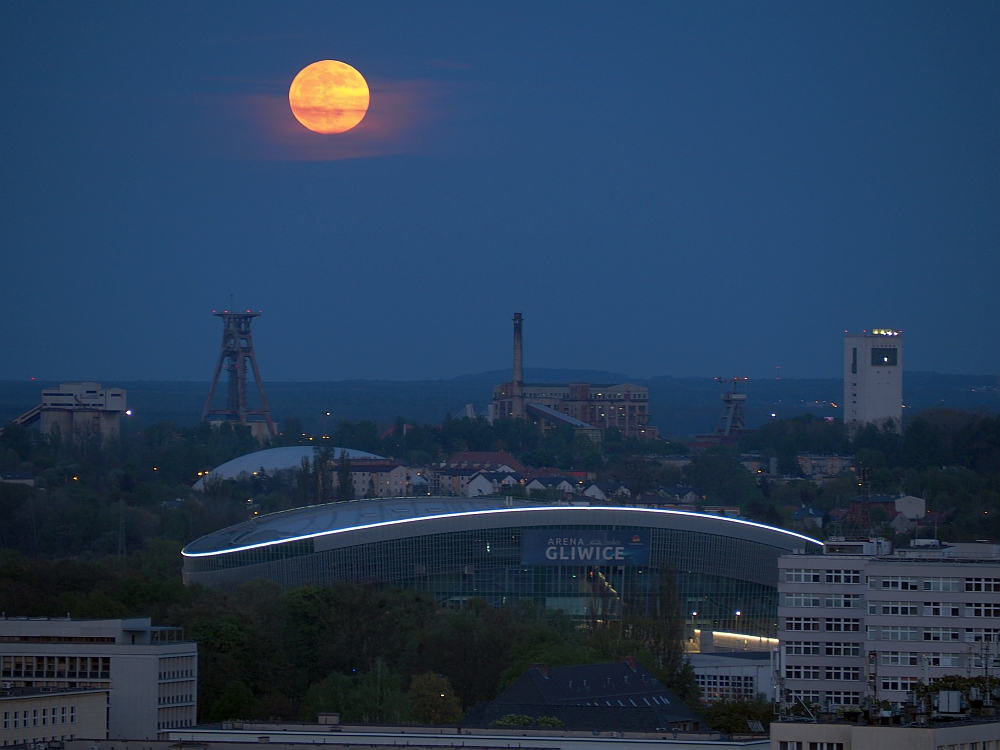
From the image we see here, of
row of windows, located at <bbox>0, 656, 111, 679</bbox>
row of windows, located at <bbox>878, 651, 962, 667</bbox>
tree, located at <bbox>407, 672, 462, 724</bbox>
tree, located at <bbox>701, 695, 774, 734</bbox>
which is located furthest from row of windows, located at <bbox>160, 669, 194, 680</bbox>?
row of windows, located at <bbox>878, 651, 962, 667</bbox>

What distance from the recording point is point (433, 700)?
5556cm

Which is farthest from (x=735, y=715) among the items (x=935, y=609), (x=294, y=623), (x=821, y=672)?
(x=294, y=623)

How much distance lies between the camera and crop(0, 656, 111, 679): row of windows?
57062 mm

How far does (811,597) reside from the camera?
55875 millimetres

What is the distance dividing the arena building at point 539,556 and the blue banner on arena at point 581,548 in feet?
0.15

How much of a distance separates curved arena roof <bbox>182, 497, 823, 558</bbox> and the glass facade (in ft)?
1.09

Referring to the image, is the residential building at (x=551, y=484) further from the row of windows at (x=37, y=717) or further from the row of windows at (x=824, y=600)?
the row of windows at (x=37, y=717)

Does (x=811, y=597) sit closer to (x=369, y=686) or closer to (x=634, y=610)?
(x=369, y=686)

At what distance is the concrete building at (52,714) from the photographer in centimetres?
4794

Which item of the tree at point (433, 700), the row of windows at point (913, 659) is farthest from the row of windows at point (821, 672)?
the tree at point (433, 700)

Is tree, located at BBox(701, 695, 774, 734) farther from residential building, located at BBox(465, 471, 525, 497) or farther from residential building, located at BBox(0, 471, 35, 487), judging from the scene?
residential building, located at BBox(465, 471, 525, 497)

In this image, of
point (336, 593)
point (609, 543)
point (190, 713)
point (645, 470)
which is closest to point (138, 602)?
point (336, 593)

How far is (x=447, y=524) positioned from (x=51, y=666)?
36.5 metres

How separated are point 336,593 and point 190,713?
15788 mm
